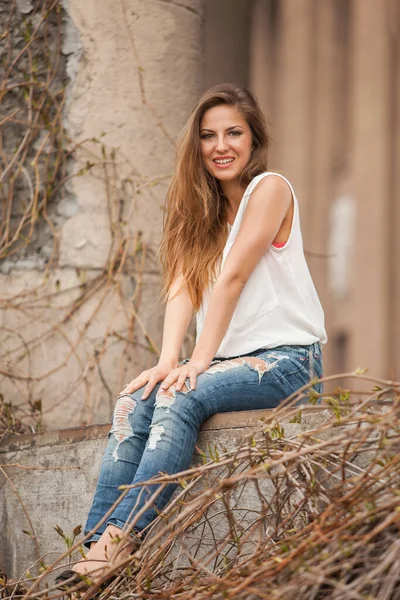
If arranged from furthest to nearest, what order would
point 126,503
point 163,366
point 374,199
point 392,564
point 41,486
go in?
point 374,199 < point 41,486 < point 163,366 < point 126,503 < point 392,564

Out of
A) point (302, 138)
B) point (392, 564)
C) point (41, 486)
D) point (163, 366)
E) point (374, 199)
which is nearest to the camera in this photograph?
point (392, 564)

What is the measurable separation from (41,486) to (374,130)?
158 cm

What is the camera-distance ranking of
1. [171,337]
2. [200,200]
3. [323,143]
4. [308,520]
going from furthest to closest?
[323,143], [200,200], [171,337], [308,520]

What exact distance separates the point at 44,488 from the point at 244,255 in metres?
0.94

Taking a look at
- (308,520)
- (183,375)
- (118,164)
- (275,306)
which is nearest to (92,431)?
(183,375)

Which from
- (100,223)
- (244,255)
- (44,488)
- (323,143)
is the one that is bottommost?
(44,488)

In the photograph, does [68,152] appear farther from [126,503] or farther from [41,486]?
[126,503]

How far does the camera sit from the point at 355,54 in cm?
351

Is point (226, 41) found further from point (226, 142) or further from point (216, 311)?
point (216, 311)

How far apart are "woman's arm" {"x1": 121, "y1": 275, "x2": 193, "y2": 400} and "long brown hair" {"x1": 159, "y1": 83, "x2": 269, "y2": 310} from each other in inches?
1.2

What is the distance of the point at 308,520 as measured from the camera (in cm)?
203

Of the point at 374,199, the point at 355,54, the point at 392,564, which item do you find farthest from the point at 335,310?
the point at 392,564

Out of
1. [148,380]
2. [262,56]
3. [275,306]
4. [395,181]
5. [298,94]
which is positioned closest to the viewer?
[148,380]

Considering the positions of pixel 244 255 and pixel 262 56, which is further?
Result: pixel 262 56
